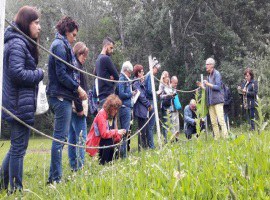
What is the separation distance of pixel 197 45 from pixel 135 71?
68.7 ft

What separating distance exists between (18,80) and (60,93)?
763mm

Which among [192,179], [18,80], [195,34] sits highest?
[195,34]

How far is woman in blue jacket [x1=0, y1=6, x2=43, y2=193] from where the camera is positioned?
11.8 ft

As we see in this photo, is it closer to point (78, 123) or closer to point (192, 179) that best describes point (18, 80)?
point (78, 123)

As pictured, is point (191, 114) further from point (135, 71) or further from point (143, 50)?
point (143, 50)

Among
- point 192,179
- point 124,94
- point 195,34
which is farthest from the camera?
point 195,34

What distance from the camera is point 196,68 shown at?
2722 cm

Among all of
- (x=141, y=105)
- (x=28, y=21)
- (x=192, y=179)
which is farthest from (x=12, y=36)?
(x=141, y=105)

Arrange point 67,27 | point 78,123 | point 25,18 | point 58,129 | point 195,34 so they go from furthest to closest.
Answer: point 195,34 < point 78,123 < point 67,27 < point 58,129 < point 25,18

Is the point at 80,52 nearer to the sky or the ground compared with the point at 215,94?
nearer to the sky

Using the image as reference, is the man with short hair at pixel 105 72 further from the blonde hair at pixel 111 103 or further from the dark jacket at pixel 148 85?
the dark jacket at pixel 148 85

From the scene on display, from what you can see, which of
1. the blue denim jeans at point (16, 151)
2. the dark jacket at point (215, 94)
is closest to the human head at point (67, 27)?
the blue denim jeans at point (16, 151)

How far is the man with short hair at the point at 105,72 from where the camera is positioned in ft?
19.9

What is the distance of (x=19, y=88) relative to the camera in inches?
145
